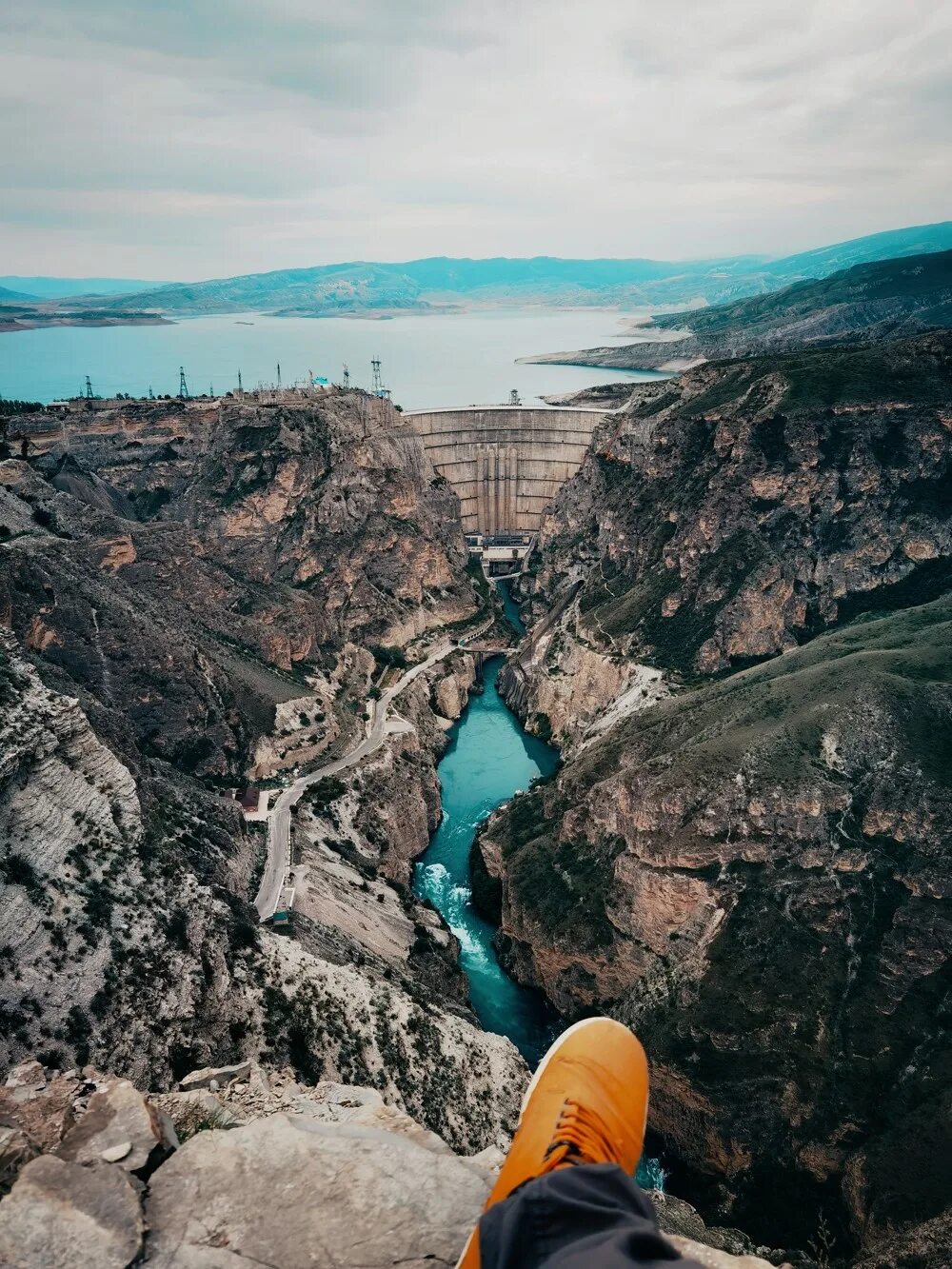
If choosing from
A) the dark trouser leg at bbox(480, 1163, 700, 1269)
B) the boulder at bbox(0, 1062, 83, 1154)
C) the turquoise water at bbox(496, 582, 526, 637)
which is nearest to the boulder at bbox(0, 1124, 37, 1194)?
the boulder at bbox(0, 1062, 83, 1154)

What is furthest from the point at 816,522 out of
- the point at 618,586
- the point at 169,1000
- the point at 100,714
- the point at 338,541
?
the point at 169,1000

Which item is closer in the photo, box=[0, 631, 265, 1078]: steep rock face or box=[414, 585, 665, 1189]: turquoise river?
box=[0, 631, 265, 1078]: steep rock face

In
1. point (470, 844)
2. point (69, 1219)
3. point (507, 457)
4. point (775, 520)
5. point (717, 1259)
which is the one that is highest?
point (507, 457)

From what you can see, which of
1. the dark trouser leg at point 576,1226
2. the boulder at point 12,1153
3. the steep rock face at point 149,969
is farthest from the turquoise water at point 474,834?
the dark trouser leg at point 576,1226

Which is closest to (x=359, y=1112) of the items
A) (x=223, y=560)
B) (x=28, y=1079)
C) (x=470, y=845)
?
(x=28, y=1079)

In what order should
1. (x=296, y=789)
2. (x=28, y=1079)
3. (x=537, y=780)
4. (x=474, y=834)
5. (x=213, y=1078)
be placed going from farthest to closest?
(x=537, y=780) → (x=474, y=834) → (x=296, y=789) → (x=213, y=1078) → (x=28, y=1079)

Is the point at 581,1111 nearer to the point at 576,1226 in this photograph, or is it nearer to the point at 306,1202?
the point at 576,1226

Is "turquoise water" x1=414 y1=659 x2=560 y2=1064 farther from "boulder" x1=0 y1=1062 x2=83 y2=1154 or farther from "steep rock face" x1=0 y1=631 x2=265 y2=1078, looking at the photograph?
"boulder" x1=0 y1=1062 x2=83 y2=1154
